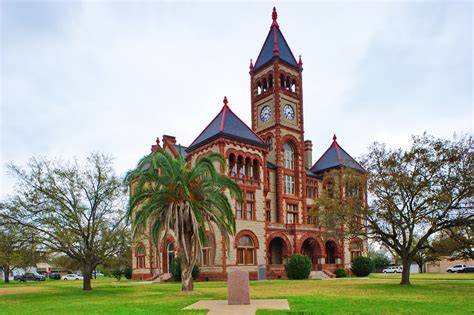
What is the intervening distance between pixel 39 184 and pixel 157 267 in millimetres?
22438

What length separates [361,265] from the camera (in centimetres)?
4891

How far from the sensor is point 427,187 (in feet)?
90.6

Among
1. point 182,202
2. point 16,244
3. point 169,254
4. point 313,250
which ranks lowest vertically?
point 313,250

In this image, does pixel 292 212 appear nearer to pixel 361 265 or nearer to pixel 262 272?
pixel 361 265

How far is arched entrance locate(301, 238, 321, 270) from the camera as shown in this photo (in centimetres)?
4853

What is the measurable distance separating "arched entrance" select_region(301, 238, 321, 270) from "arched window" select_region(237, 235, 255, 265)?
30.7 ft

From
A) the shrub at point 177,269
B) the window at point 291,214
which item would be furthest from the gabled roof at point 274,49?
the shrub at point 177,269

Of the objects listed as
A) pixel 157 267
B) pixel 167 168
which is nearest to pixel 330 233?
pixel 167 168

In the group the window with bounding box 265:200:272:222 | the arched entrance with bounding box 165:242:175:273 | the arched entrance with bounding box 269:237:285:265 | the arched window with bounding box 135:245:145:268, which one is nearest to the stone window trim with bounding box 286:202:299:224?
the window with bounding box 265:200:272:222

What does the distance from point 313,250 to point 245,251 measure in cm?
Answer: 1138

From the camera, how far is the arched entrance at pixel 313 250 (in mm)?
48531

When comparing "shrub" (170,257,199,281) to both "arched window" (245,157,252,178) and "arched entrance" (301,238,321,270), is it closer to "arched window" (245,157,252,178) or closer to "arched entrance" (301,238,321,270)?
"arched window" (245,157,252,178)

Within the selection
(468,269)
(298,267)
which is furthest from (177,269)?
(468,269)

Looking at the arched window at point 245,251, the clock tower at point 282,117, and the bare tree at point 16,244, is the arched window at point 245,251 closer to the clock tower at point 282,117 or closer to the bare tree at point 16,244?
the clock tower at point 282,117
